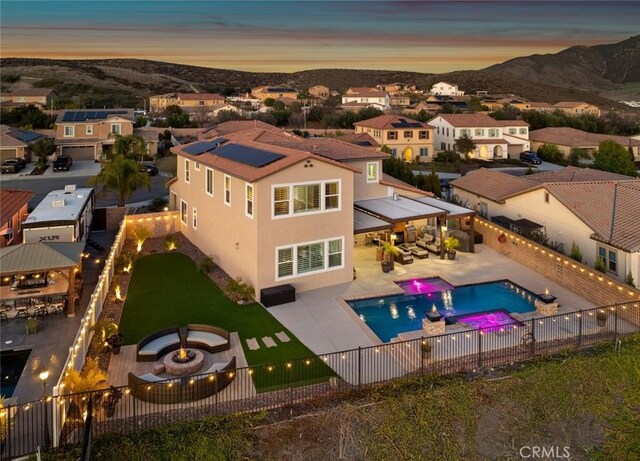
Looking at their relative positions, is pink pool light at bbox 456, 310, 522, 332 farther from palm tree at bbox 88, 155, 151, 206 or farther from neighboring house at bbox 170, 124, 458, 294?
palm tree at bbox 88, 155, 151, 206

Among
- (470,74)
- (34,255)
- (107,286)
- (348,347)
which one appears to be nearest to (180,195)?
(107,286)

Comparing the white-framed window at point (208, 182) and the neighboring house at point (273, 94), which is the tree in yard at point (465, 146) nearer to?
the white-framed window at point (208, 182)

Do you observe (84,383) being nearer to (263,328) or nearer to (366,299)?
(263,328)

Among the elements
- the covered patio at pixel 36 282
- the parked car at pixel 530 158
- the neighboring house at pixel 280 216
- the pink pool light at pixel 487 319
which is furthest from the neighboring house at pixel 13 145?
the parked car at pixel 530 158

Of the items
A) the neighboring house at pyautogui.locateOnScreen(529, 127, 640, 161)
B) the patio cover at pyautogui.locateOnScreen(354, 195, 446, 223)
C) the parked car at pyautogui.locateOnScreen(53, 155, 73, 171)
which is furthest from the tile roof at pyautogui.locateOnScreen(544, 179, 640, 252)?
the neighboring house at pyautogui.locateOnScreen(529, 127, 640, 161)

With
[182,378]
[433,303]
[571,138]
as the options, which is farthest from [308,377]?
[571,138]

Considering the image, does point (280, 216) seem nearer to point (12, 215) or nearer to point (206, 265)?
point (206, 265)
